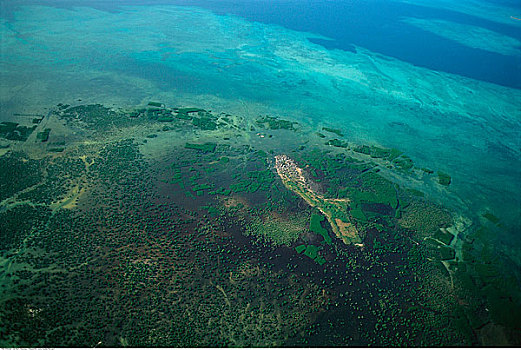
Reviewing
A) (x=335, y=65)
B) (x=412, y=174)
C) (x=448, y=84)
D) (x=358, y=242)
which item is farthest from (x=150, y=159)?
(x=448, y=84)

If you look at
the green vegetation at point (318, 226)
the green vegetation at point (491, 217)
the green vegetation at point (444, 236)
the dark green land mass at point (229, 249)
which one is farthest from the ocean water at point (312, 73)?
the green vegetation at point (318, 226)

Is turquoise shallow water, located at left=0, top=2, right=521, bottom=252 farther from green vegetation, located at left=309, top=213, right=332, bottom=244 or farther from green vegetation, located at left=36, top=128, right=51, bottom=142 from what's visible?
green vegetation, located at left=309, top=213, right=332, bottom=244

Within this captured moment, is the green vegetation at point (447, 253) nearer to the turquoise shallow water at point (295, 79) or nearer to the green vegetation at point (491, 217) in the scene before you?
the turquoise shallow water at point (295, 79)

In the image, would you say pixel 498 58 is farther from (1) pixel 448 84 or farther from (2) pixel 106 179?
(2) pixel 106 179

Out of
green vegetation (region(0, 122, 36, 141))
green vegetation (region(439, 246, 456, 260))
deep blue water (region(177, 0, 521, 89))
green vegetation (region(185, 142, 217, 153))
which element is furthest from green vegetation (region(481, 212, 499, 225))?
green vegetation (region(0, 122, 36, 141))

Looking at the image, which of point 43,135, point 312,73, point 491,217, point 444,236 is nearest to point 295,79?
point 312,73

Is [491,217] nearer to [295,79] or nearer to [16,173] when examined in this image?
[295,79]
